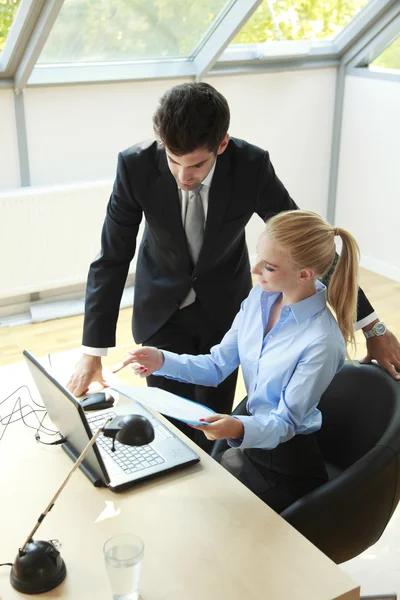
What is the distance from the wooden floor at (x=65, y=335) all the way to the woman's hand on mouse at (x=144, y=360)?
164 centimetres

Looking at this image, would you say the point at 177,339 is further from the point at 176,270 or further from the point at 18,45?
the point at 18,45

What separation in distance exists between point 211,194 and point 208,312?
365 mm

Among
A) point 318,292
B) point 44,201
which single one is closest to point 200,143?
point 318,292

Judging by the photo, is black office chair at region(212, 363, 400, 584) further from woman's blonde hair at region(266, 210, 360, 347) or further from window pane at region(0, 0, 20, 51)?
window pane at region(0, 0, 20, 51)

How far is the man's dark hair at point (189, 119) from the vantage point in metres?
1.80

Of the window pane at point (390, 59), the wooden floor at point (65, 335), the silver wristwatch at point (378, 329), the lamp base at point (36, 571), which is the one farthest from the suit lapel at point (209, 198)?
the window pane at point (390, 59)

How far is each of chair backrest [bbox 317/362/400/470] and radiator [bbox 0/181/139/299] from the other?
8.54 ft

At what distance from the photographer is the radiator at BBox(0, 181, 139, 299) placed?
4238 millimetres

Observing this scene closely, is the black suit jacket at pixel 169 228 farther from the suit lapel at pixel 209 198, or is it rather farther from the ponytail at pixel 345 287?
the ponytail at pixel 345 287

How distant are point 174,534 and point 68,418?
0.34m

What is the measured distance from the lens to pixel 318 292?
1971 millimetres

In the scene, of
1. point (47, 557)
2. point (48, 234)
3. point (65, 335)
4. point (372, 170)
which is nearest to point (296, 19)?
point (372, 170)

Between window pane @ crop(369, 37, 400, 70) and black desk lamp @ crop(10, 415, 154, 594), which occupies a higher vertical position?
window pane @ crop(369, 37, 400, 70)

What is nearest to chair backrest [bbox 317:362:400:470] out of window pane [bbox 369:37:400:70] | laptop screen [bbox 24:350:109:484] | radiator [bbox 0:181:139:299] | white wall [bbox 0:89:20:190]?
laptop screen [bbox 24:350:109:484]
